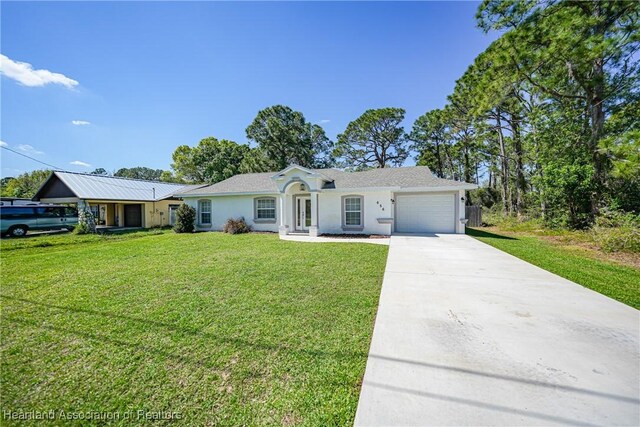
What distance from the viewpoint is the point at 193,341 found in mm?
3154

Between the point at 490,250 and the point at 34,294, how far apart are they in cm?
1229

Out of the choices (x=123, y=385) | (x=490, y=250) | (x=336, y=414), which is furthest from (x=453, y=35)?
(x=123, y=385)

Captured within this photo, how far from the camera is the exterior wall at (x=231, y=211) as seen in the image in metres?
15.2

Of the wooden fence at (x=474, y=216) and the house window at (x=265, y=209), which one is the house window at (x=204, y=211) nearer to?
the house window at (x=265, y=209)

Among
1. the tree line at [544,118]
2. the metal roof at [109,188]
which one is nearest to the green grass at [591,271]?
the tree line at [544,118]

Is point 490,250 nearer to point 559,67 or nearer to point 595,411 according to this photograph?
point 595,411

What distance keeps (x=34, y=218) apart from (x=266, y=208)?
47.5 feet

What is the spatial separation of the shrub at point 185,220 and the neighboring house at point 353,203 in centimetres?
193

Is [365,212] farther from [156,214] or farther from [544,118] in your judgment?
[156,214]

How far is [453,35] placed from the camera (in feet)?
35.6

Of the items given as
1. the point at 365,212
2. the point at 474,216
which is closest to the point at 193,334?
the point at 365,212

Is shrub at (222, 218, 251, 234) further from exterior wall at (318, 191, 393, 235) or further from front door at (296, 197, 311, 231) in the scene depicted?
exterior wall at (318, 191, 393, 235)

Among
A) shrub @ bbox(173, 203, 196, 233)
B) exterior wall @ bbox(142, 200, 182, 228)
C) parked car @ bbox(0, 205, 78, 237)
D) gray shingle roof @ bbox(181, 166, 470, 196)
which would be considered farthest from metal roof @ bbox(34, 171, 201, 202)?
gray shingle roof @ bbox(181, 166, 470, 196)

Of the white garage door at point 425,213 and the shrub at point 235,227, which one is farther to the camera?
the shrub at point 235,227
